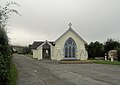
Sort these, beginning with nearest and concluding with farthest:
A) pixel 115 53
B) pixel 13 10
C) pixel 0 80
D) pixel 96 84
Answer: pixel 0 80, pixel 13 10, pixel 96 84, pixel 115 53

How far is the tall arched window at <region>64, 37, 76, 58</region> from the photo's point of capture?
50.3 meters

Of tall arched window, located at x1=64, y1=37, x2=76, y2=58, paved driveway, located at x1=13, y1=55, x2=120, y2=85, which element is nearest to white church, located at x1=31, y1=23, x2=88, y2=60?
tall arched window, located at x1=64, y1=37, x2=76, y2=58

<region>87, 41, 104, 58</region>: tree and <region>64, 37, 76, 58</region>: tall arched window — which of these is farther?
<region>87, 41, 104, 58</region>: tree

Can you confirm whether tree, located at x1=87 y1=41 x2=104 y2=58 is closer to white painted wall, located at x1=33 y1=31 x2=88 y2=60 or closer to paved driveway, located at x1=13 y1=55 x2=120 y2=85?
white painted wall, located at x1=33 y1=31 x2=88 y2=60

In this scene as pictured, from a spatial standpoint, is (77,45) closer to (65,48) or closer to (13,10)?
(65,48)

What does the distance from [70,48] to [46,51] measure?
20.0ft

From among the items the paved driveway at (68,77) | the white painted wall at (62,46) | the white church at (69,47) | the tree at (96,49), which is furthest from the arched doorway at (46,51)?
the paved driveway at (68,77)

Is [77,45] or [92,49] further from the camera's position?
[92,49]

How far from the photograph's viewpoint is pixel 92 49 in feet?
197

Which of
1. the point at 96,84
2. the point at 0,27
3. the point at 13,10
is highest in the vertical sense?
the point at 13,10

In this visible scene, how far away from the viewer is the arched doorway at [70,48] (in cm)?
5027

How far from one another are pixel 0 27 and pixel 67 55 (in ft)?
125

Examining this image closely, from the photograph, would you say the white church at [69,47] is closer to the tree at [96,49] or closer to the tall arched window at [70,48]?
the tall arched window at [70,48]

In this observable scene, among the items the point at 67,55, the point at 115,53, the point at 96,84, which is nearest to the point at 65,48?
the point at 67,55
